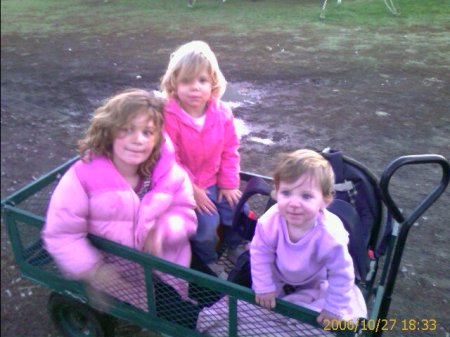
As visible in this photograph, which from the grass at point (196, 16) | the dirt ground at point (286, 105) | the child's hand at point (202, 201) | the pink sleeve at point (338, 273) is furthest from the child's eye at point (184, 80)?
the grass at point (196, 16)

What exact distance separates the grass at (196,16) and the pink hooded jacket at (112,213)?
22.2 feet

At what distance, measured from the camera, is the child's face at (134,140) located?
2.09 metres

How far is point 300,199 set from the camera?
1.79 meters

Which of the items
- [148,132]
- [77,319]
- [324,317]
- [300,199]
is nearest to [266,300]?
[324,317]

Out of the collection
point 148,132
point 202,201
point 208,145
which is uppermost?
point 148,132

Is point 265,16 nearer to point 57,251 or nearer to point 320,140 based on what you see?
point 320,140

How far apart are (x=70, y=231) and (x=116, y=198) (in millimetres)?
231

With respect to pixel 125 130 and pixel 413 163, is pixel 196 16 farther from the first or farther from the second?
pixel 413 163

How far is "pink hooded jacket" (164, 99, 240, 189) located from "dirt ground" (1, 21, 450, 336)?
3.91ft

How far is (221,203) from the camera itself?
2752mm

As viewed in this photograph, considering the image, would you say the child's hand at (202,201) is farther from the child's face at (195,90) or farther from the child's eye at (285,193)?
the child's eye at (285,193)

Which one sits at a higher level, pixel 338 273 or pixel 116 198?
pixel 116 198

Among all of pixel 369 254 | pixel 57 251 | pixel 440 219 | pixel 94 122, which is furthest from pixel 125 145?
pixel 440 219

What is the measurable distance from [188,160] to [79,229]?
30.7 inches
